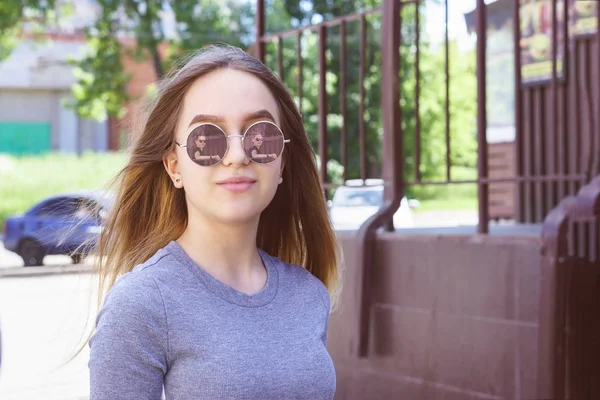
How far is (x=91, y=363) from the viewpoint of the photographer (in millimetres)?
1813

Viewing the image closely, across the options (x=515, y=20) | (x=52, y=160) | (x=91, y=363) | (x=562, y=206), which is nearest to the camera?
(x=91, y=363)

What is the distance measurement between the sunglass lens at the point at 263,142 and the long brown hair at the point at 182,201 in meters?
0.14

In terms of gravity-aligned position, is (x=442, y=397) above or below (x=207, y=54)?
below

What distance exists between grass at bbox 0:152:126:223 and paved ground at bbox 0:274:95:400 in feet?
63.7

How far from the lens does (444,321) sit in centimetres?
481

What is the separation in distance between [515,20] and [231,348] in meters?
3.29

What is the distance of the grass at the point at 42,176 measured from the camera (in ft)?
123

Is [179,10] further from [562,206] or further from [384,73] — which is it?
[562,206]

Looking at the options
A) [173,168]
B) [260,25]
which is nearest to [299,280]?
[173,168]

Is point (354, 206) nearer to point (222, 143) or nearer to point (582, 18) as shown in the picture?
point (582, 18)

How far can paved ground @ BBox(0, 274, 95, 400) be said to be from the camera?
758cm

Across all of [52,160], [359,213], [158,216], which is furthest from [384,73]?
[52,160]

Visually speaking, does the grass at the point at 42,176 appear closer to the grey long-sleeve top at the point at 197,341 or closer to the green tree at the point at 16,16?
the green tree at the point at 16,16

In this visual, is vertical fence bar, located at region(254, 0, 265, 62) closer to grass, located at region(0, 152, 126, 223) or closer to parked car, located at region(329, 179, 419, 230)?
parked car, located at region(329, 179, 419, 230)
